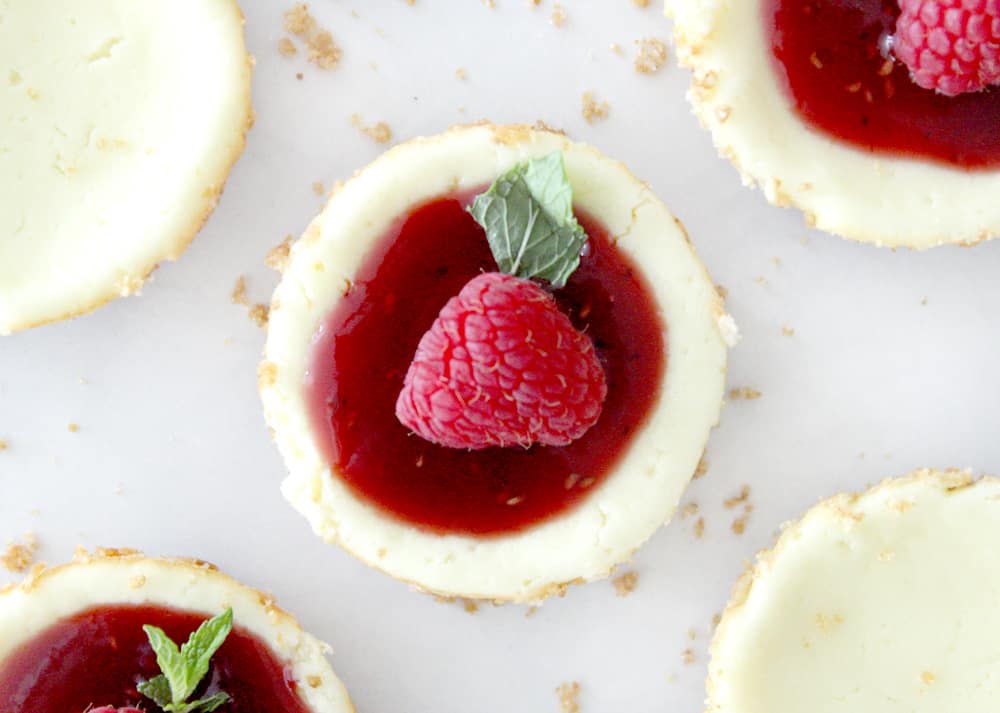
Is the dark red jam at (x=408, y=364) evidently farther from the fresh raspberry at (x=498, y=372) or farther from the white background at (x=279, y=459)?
the white background at (x=279, y=459)

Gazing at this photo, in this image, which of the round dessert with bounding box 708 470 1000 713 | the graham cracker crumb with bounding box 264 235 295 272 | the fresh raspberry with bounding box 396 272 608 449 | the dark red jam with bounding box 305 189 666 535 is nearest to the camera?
the fresh raspberry with bounding box 396 272 608 449

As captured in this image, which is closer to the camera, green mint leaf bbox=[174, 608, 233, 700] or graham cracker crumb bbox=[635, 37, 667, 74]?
green mint leaf bbox=[174, 608, 233, 700]

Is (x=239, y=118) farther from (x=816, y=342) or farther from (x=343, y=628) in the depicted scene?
(x=816, y=342)

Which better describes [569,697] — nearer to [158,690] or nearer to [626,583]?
[626,583]

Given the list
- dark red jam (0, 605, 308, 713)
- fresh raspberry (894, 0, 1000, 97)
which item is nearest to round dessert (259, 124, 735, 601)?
dark red jam (0, 605, 308, 713)

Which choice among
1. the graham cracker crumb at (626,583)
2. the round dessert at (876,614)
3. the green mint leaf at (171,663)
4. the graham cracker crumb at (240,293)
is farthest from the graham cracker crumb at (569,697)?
the graham cracker crumb at (240,293)

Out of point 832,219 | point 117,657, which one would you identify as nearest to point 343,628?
point 117,657

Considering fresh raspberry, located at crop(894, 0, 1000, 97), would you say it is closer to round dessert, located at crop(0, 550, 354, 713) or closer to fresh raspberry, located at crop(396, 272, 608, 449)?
fresh raspberry, located at crop(396, 272, 608, 449)
